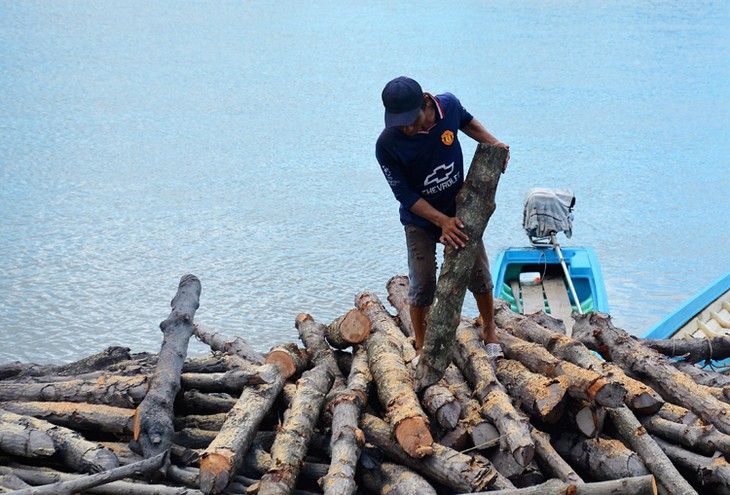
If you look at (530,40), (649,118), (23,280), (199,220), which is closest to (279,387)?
(23,280)

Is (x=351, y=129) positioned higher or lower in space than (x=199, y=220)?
higher

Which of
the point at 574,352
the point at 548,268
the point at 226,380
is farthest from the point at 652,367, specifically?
the point at 548,268

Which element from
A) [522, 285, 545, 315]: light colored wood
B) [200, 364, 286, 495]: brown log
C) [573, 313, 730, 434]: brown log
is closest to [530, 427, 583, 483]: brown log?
[573, 313, 730, 434]: brown log

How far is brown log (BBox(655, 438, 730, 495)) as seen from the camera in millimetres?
4863

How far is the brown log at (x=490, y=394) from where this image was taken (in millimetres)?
4781

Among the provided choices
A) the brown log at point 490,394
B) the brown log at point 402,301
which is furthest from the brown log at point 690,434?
the brown log at point 402,301

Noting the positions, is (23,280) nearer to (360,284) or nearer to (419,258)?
(360,284)

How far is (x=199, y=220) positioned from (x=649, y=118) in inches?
442

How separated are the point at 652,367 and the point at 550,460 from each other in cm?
154

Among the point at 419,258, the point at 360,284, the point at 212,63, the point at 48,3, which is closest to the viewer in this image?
the point at 419,258

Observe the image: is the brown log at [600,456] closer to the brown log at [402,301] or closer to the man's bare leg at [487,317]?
the man's bare leg at [487,317]

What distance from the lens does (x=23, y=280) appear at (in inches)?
461

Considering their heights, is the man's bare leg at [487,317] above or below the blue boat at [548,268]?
below

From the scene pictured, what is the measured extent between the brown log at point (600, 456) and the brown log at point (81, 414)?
2550 mm
